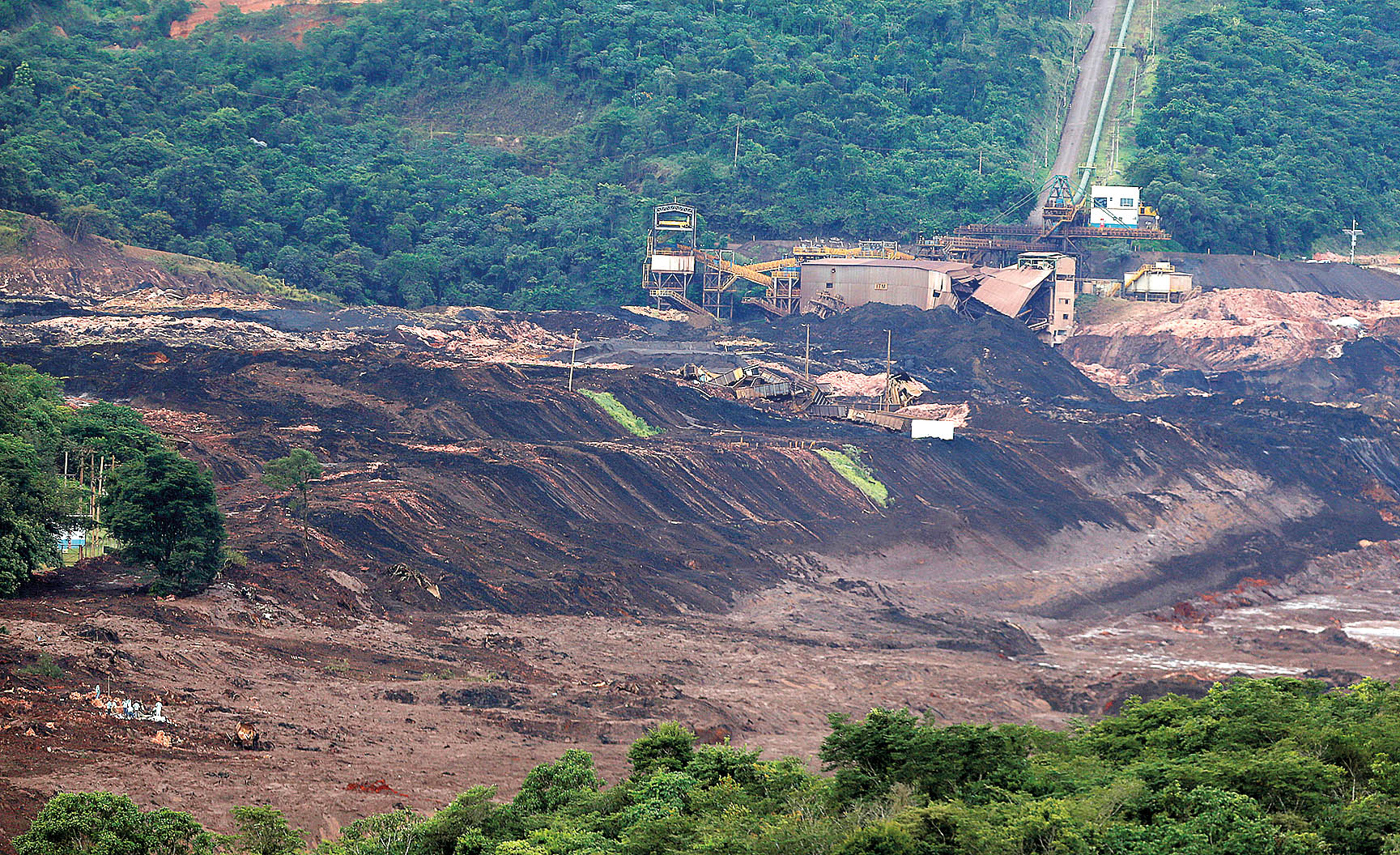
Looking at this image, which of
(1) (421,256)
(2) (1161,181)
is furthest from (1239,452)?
(1) (421,256)

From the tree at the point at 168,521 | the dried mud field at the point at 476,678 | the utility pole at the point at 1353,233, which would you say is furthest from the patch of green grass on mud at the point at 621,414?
the utility pole at the point at 1353,233

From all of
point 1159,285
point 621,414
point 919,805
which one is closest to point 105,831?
point 919,805

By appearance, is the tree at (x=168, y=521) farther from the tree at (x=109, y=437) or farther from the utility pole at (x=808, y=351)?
the utility pole at (x=808, y=351)

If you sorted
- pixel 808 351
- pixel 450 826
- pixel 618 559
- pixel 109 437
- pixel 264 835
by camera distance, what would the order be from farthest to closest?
1. pixel 808 351
2. pixel 618 559
3. pixel 109 437
4. pixel 450 826
5. pixel 264 835

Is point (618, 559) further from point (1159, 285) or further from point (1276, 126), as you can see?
point (1276, 126)

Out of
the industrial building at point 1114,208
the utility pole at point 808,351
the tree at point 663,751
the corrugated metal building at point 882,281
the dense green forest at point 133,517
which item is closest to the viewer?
the tree at point 663,751

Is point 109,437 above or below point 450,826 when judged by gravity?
above
